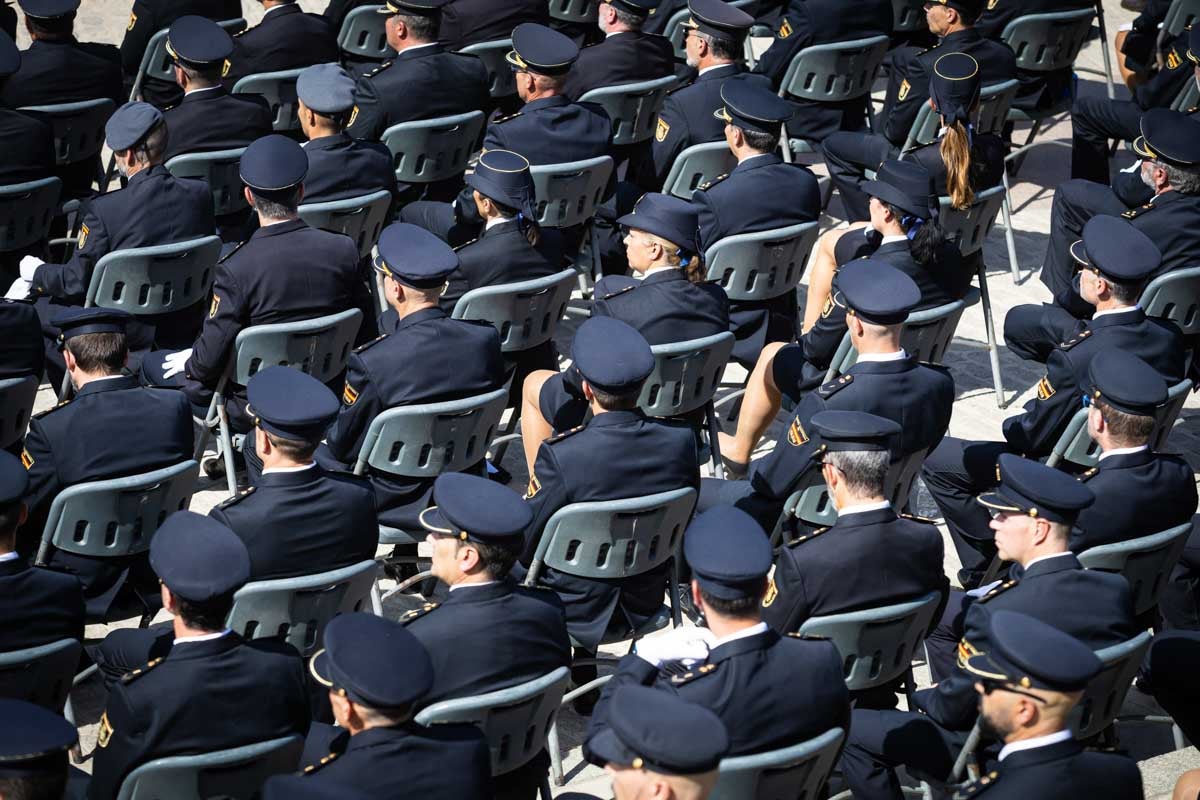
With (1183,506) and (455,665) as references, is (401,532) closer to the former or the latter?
(455,665)

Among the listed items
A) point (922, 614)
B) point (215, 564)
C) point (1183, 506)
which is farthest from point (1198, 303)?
point (215, 564)

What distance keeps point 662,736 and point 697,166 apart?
500 cm

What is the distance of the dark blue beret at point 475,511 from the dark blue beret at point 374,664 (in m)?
0.65

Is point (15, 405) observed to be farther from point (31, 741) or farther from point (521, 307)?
point (31, 741)

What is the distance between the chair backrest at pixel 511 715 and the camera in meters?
4.74

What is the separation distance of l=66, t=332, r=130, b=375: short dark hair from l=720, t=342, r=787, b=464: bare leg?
3186mm

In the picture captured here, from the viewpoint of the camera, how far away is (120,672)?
542 centimetres

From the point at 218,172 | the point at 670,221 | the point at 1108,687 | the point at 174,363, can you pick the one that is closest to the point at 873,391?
the point at 670,221

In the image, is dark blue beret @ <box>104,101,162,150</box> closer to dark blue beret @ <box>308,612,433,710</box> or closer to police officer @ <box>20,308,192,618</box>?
police officer @ <box>20,308,192,618</box>

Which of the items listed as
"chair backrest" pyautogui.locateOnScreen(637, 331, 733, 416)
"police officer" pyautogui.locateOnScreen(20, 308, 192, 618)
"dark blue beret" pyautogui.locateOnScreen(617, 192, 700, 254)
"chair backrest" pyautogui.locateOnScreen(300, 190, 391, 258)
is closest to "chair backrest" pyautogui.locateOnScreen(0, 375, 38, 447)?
"police officer" pyautogui.locateOnScreen(20, 308, 192, 618)

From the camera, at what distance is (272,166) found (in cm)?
709

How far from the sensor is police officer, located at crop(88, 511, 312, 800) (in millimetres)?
4605

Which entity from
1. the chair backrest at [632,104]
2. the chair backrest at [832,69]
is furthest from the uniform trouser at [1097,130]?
the chair backrest at [632,104]

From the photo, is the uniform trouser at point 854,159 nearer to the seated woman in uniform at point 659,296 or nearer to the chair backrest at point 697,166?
the chair backrest at point 697,166
